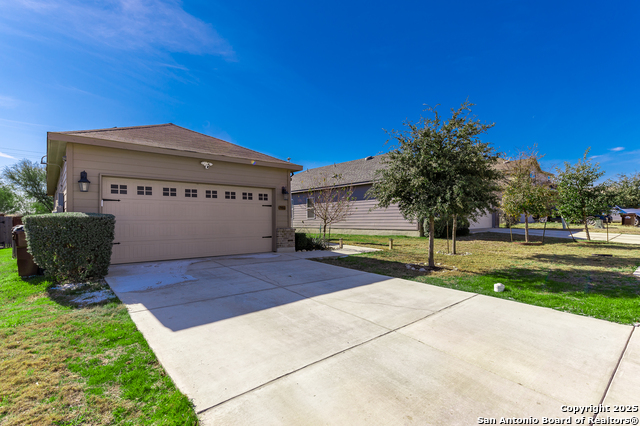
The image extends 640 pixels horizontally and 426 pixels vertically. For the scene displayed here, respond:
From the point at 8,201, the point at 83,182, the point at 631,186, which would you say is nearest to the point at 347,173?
the point at 83,182

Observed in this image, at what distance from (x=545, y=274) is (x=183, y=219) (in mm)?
9508

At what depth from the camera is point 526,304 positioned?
432 cm

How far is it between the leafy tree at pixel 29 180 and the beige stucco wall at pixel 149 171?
Answer: 986 inches

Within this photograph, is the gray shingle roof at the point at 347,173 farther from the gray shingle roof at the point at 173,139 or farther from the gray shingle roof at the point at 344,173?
the gray shingle roof at the point at 173,139

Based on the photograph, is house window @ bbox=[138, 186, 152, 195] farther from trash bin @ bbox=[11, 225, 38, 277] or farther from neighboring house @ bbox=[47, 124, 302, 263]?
trash bin @ bbox=[11, 225, 38, 277]

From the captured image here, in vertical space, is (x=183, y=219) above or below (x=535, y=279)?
above

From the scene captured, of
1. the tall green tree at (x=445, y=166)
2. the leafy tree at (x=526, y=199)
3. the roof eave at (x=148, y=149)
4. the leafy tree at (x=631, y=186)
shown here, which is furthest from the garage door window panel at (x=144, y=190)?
the leafy tree at (x=631, y=186)

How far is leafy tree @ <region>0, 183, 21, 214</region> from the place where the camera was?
2431 cm

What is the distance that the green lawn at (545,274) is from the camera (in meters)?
4.32

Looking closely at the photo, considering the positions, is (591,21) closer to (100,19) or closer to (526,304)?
(526,304)

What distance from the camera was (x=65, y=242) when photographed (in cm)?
496

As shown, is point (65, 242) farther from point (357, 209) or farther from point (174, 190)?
point (357, 209)

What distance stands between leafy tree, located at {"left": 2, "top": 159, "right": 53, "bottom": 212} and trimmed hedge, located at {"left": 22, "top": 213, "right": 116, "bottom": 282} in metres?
26.9

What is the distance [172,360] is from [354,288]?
332cm
